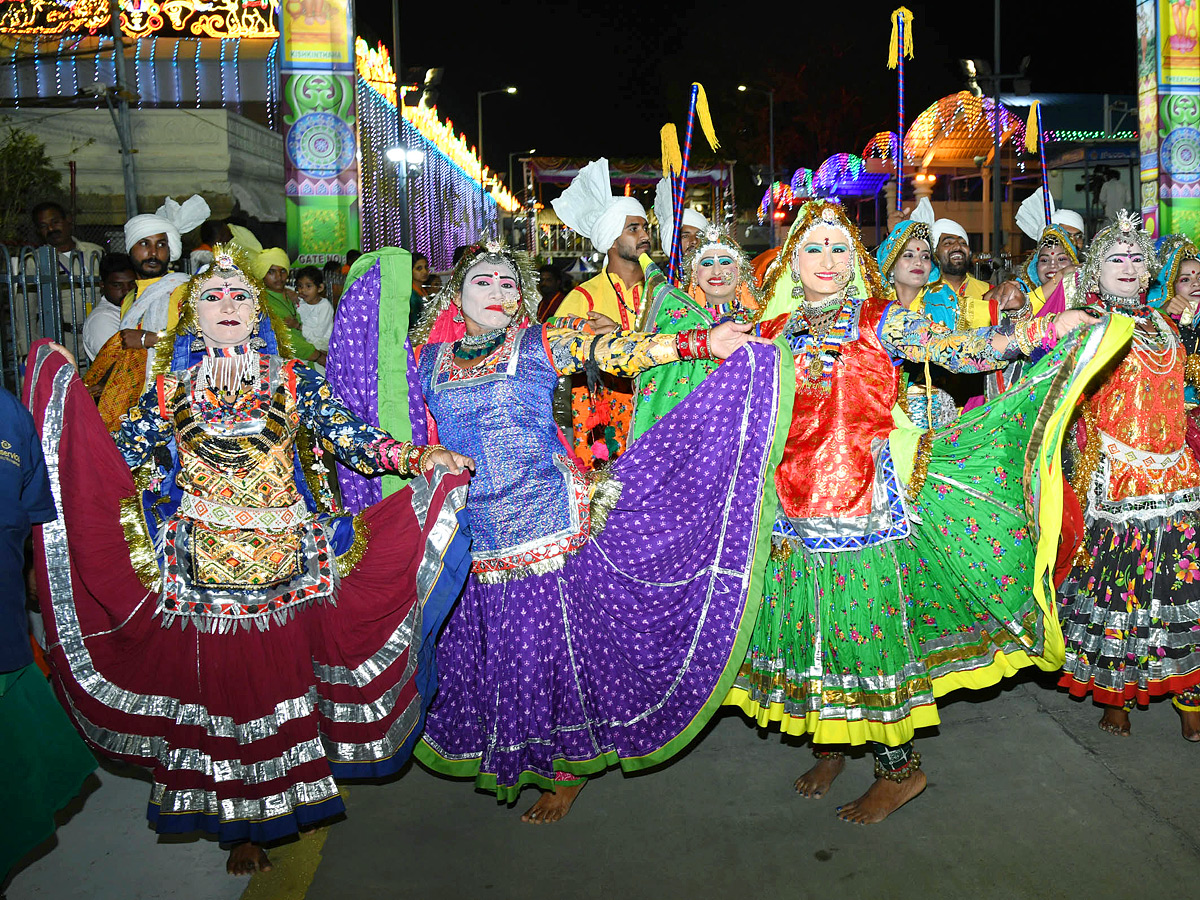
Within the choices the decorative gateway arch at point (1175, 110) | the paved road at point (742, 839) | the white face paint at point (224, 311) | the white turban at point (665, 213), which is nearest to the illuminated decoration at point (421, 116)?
the white turban at point (665, 213)

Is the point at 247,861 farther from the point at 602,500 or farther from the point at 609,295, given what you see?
the point at 609,295

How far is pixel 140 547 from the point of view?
148 inches

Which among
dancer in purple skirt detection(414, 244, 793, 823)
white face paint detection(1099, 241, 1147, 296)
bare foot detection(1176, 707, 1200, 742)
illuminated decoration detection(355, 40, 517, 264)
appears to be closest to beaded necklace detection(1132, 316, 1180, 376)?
white face paint detection(1099, 241, 1147, 296)

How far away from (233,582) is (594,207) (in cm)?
338

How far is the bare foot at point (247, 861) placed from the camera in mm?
3785

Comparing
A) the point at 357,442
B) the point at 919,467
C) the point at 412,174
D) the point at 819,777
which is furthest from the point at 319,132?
the point at 412,174

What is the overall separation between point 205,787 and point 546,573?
136 centimetres

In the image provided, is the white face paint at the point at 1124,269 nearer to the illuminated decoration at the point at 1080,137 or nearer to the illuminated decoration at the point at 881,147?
the illuminated decoration at the point at 881,147

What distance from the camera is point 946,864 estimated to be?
12.1 feet

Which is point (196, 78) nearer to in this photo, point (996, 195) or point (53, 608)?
point (996, 195)

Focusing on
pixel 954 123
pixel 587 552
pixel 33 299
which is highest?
pixel 954 123

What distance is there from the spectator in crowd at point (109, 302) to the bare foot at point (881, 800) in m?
5.20

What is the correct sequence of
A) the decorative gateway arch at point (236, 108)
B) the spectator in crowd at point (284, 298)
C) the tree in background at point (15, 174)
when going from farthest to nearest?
the decorative gateway arch at point (236, 108) → the tree in background at point (15, 174) → the spectator in crowd at point (284, 298)

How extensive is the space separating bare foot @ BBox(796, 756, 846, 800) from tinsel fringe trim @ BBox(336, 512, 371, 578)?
74.8 inches
